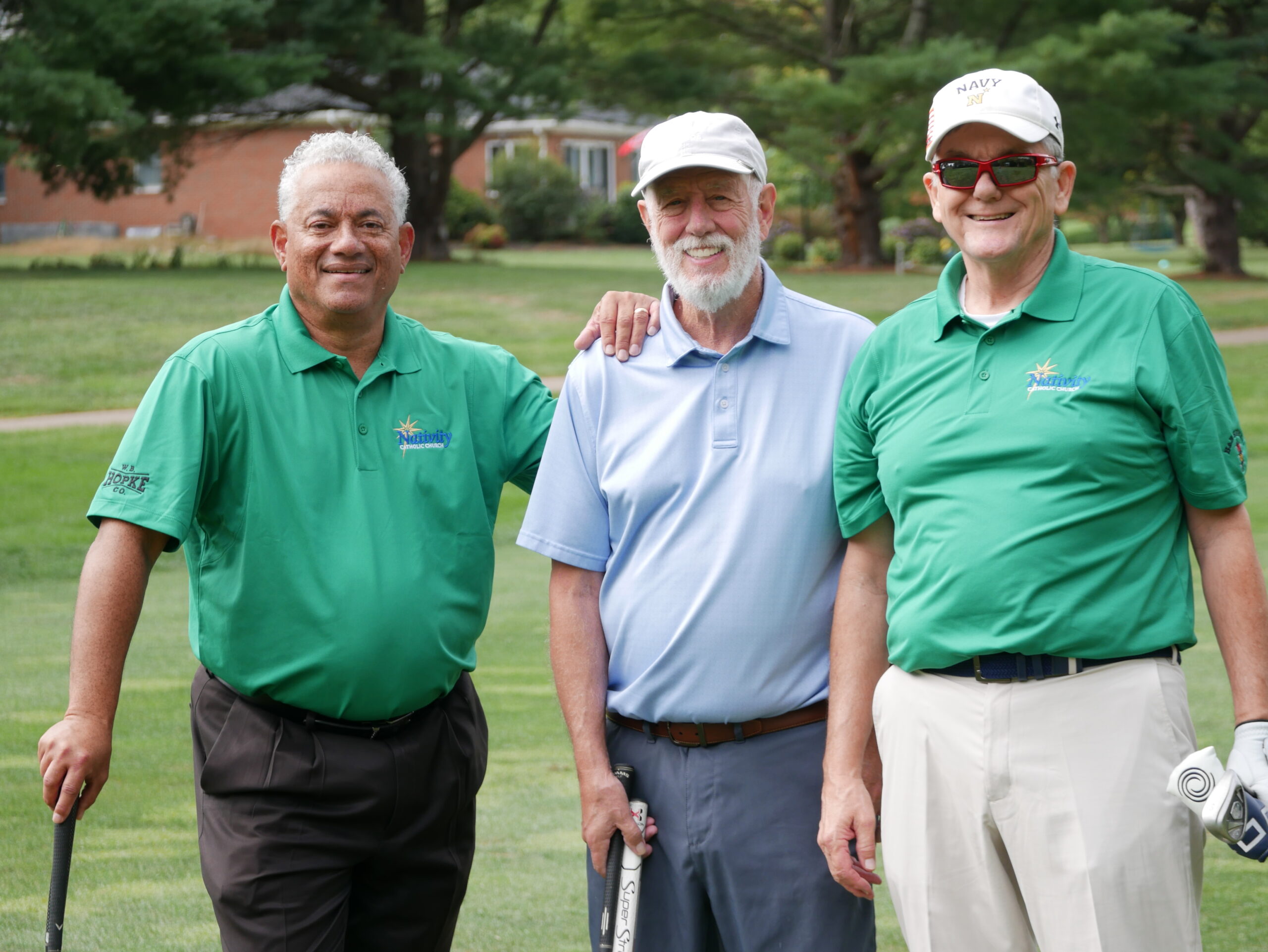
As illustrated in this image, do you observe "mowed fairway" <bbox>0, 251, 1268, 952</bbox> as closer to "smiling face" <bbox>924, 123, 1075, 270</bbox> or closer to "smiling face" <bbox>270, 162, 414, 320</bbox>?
"smiling face" <bbox>270, 162, 414, 320</bbox>

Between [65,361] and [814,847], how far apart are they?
1679 centimetres

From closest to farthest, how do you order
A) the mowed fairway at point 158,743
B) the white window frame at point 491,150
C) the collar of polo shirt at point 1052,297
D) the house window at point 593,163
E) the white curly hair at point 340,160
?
the collar of polo shirt at point 1052,297 < the white curly hair at point 340,160 < the mowed fairway at point 158,743 < the white window frame at point 491,150 < the house window at point 593,163

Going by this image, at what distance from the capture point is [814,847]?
3.00m

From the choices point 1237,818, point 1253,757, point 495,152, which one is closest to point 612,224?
point 495,152

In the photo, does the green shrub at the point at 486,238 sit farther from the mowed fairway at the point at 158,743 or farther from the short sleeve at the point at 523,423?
the short sleeve at the point at 523,423

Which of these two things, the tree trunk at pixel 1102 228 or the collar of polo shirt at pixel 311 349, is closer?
the collar of polo shirt at pixel 311 349

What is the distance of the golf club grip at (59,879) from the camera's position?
2.92 m

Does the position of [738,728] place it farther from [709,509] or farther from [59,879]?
[59,879]

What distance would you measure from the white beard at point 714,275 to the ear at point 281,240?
88cm

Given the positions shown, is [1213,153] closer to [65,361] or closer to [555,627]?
[65,361]

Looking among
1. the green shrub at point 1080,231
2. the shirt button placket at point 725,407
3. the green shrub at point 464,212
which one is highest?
the shirt button placket at point 725,407

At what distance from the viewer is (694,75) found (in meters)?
31.6

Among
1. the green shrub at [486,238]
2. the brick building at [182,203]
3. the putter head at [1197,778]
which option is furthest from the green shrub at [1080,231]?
the putter head at [1197,778]

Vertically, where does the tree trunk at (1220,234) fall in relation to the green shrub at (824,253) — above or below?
above
